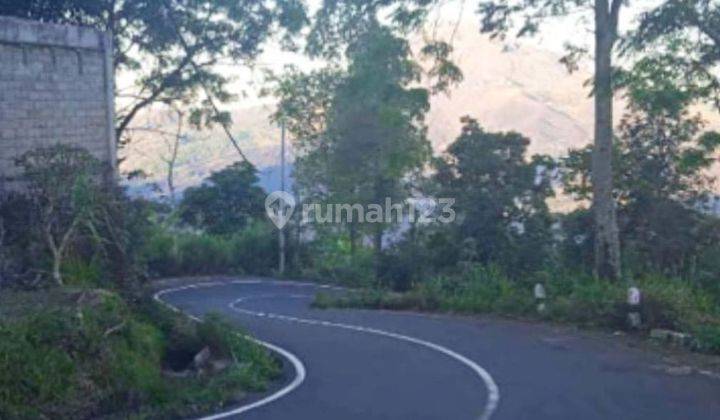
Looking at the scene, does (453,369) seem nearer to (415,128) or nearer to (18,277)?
(18,277)

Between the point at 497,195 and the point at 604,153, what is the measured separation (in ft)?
29.8

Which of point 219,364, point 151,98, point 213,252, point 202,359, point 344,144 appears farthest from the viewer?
point 344,144

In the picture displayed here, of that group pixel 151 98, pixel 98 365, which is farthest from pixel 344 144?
pixel 98 365

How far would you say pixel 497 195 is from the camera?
28.9 meters

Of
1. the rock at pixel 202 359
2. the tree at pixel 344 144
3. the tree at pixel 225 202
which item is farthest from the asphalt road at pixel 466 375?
the tree at pixel 225 202

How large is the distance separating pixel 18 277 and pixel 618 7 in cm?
1304

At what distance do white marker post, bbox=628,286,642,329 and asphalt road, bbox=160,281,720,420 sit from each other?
92cm

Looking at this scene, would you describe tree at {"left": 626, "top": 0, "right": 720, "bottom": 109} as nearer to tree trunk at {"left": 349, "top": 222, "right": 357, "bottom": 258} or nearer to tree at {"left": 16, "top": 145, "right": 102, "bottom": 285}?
tree at {"left": 16, "top": 145, "right": 102, "bottom": 285}

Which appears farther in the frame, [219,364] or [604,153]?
[604,153]

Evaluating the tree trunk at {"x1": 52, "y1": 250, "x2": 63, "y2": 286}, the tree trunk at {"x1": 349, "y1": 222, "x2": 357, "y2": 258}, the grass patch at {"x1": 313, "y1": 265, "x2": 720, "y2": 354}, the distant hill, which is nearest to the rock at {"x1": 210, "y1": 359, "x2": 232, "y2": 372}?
the tree trunk at {"x1": 52, "y1": 250, "x2": 63, "y2": 286}

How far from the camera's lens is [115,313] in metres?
12.6

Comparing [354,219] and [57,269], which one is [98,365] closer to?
[57,269]

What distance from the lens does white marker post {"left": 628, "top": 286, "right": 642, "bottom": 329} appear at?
1642cm

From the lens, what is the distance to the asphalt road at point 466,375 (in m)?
10.8
